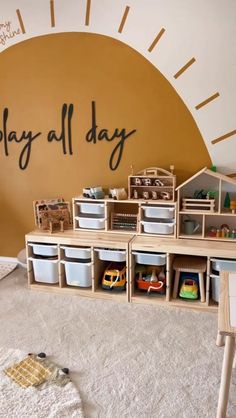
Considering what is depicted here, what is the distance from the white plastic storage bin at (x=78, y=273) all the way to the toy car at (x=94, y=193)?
0.52m

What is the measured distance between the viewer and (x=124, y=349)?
2.09 m

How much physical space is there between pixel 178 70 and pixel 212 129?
1.58 ft

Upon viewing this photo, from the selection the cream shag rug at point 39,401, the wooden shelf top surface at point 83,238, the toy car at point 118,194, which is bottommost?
the cream shag rug at point 39,401

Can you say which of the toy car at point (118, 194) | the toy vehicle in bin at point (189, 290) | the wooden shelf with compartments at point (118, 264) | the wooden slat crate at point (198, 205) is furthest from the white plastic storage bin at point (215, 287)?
the toy car at point (118, 194)

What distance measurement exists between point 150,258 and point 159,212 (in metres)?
0.35

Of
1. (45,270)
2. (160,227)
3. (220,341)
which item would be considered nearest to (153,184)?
(160,227)

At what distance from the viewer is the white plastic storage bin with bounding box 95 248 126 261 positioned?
103 inches

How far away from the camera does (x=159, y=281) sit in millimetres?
2617

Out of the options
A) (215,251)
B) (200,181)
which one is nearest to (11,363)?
(215,251)

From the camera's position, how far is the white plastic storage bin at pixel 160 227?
2.64m

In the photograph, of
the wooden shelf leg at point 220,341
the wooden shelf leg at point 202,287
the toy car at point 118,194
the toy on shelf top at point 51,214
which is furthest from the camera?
the toy on shelf top at point 51,214

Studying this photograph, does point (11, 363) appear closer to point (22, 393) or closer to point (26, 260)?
point (22, 393)

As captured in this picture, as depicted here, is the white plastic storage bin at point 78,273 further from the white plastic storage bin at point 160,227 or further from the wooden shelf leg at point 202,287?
the wooden shelf leg at point 202,287

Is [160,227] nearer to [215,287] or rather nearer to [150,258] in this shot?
[150,258]
